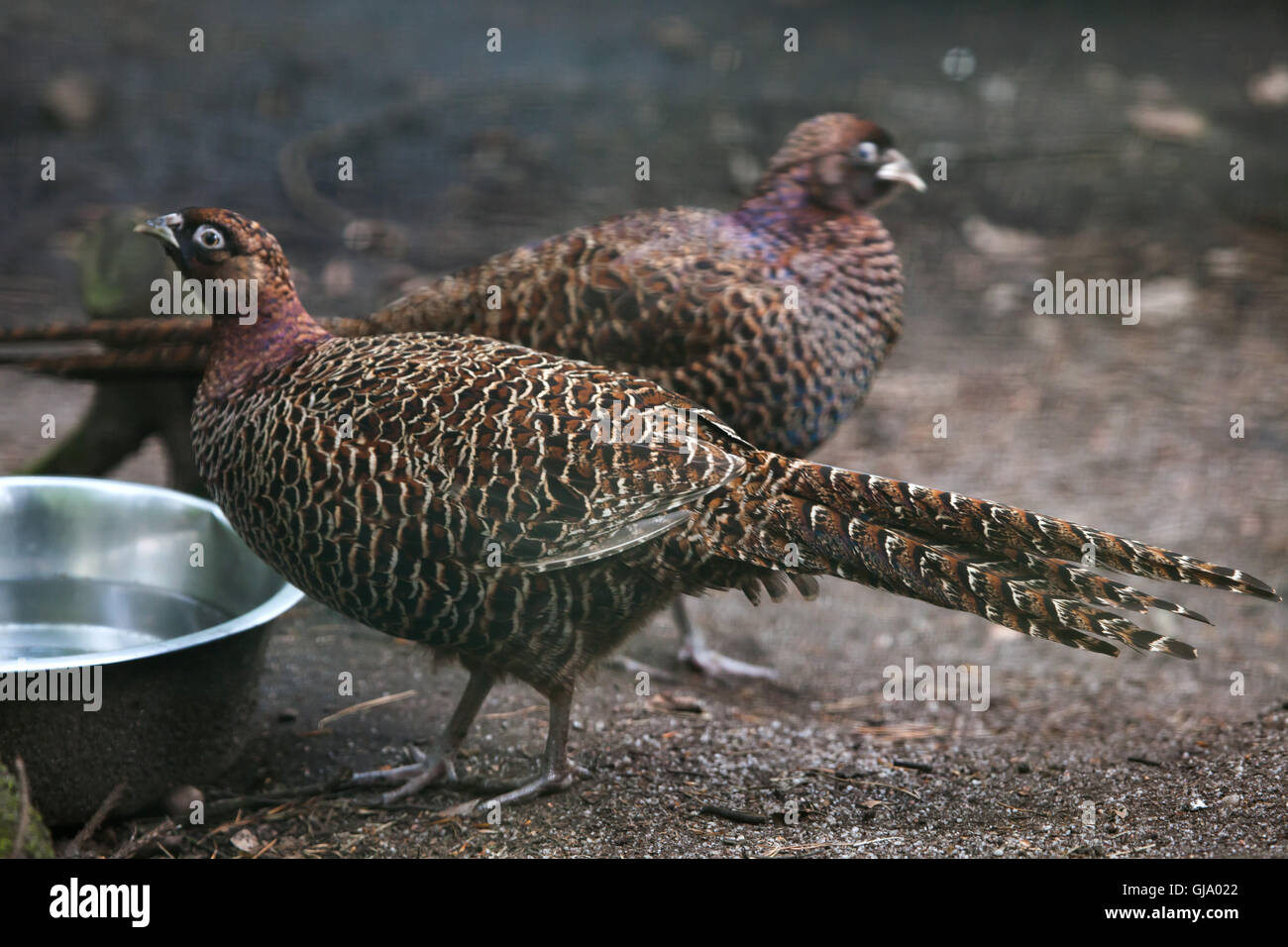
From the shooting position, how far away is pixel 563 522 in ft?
10.8

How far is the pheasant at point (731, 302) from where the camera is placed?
4273 mm

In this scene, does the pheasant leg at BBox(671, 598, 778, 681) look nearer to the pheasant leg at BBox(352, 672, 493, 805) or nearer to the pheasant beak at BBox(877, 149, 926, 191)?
the pheasant leg at BBox(352, 672, 493, 805)

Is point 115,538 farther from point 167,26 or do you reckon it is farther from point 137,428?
point 167,26

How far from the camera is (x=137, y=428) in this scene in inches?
208

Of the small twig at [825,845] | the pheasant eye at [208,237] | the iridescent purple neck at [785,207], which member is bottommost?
the small twig at [825,845]

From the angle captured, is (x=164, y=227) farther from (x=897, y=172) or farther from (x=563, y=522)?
(x=897, y=172)

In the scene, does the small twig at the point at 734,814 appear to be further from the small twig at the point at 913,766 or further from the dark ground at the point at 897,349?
the small twig at the point at 913,766

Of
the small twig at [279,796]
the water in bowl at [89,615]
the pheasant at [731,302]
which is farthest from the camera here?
the pheasant at [731,302]

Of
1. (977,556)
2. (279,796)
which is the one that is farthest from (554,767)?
(977,556)

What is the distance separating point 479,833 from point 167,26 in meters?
9.20

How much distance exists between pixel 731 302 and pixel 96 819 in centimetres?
248

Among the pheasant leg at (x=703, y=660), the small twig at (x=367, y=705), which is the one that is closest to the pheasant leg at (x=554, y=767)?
the small twig at (x=367, y=705)

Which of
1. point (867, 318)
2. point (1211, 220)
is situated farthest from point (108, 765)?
point (1211, 220)

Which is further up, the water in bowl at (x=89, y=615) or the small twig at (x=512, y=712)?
the water in bowl at (x=89, y=615)
